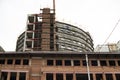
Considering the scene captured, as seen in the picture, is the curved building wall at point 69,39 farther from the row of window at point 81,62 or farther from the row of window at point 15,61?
the row of window at point 15,61

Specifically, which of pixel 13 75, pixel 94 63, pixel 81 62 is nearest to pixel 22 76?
pixel 13 75

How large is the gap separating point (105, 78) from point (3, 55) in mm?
20822

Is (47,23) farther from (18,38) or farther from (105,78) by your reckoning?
(105,78)

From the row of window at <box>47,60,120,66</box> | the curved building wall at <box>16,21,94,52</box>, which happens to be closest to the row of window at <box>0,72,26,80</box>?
the row of window at <box>47,60,120,66</box>

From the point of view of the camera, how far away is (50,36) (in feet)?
226

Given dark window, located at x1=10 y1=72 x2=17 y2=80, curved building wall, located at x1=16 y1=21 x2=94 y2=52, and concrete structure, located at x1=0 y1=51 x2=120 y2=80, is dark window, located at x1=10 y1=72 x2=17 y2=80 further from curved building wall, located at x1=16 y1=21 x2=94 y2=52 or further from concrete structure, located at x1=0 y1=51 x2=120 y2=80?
curved building wall, located at x1=16 y1=21 x2=94 y2=52

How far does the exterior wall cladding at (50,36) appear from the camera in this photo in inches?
2660

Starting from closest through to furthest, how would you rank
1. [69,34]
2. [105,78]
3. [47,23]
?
[105,78] < [47,23] < [69,34]

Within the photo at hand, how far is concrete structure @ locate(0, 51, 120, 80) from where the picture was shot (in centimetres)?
4353

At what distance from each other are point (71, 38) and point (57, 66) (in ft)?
112

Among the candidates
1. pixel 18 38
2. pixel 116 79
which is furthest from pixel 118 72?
pixel 18 38

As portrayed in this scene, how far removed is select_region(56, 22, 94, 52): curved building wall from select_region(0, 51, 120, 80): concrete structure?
2737 centimetres

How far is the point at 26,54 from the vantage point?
149 feet

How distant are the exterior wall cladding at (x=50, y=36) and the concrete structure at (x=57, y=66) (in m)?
19.0
